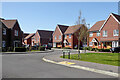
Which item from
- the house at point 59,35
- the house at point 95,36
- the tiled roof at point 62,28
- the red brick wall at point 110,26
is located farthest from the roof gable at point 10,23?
the red brick wall at point 110,26

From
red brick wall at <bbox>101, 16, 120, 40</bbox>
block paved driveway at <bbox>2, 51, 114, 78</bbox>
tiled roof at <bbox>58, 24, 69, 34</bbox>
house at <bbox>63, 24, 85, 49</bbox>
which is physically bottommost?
block paved driveway at <bbox>2, 51, 114, 78</bbox>

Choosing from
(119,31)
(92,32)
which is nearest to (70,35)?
(92,32)

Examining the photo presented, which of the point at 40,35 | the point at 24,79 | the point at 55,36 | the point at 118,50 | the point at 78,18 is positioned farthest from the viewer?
the point at 40,35

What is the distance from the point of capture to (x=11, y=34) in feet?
116

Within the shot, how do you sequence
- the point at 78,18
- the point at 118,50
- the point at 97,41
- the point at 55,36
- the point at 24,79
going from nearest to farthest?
the point at 24,79 < the point at 78,18 < the point at 118,50 < the point at 97,41 < the point at 55,36

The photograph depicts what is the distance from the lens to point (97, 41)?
41.2 m

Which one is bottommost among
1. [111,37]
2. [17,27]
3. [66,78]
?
[66,78]

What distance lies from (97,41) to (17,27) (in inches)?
970

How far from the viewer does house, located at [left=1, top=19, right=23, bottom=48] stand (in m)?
34.1

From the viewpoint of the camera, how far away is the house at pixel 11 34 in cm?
3405

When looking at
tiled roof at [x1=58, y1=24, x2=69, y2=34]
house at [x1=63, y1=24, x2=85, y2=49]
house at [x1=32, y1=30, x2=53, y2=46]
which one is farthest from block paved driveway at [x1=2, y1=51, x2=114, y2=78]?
house at [x1=32, y1=30, x2=53, y2=46]

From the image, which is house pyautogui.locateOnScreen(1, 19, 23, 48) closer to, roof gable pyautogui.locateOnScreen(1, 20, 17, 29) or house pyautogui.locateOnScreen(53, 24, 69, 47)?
roof gable pyautogui.locateOnScreen(1, 20, 17, 29)

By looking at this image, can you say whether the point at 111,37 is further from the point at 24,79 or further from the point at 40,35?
the point at 40,35

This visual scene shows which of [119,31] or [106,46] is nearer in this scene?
[119,31]
